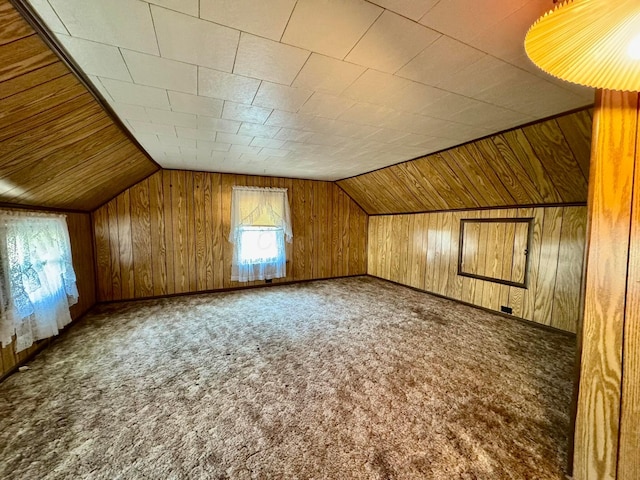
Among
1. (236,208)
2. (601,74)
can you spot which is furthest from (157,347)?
(601,74)

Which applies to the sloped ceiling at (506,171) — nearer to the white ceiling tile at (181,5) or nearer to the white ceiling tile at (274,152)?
the white ceiling tile at (274,152)

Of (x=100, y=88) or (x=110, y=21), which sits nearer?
(x=110, y=21)

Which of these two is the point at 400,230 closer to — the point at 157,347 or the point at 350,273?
the point at 350,273

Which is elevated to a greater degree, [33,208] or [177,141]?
[177,141]

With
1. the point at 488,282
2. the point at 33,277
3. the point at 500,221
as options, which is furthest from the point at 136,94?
the point at 488,282

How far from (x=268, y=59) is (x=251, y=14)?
303 millimetres

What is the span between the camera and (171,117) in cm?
208

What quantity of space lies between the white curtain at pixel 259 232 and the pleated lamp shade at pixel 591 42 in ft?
13.7

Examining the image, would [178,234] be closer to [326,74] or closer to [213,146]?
[213,146]

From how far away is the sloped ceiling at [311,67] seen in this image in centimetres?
106

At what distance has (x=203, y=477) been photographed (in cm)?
120

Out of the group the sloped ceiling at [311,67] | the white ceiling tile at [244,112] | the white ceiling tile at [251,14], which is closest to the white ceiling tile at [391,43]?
the sloped ceiling at [311,67]

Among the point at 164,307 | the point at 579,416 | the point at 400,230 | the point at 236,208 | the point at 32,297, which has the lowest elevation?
the point at 164,307

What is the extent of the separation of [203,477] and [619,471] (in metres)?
1.81
